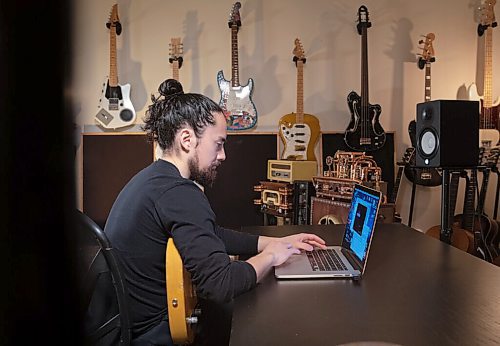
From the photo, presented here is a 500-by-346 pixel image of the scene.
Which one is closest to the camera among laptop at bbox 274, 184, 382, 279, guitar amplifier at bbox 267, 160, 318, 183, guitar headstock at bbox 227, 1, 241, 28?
laptop at bbox 274, 184, 382, 279

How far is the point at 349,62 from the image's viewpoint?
3.38 metres

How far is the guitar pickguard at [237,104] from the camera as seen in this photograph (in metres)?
3.30

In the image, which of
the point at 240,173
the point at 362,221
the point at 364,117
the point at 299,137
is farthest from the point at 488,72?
the point at 362,221

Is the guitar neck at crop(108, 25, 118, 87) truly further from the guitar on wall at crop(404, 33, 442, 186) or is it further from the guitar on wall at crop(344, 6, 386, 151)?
the guitar on wall at crop(404, 33, 442, 186)

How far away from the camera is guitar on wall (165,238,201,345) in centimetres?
101

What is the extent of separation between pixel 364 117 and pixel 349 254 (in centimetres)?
206

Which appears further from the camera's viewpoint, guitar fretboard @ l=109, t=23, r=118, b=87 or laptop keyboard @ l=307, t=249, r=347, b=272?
guitar fretboard @ l=109, t=23, r=118, b=87

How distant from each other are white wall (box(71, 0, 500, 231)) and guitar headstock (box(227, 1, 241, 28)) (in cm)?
10

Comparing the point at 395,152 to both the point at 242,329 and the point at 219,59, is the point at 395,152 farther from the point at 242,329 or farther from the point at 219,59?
the point at 242,329

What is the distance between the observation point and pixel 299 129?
326cm

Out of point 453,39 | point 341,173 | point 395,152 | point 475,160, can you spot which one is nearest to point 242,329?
point 475,160

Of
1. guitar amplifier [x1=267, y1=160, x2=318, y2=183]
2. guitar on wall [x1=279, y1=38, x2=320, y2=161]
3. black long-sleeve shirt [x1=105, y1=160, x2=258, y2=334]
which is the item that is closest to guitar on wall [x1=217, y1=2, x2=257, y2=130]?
guitar on wall [x1=279, y1=38, x2=320, y2=161]

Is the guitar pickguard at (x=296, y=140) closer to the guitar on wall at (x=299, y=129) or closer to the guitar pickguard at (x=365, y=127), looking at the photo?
the guitar on wall at (x=299, y=129)

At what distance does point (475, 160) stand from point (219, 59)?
197 centimetres
